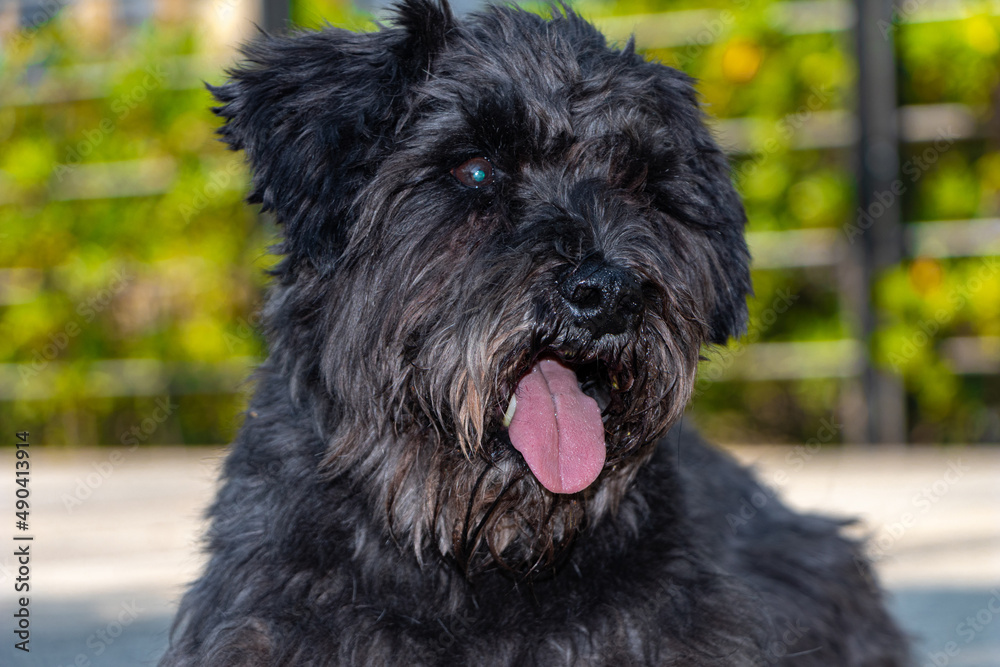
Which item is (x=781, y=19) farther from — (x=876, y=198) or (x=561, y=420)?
(x=561, y=420)

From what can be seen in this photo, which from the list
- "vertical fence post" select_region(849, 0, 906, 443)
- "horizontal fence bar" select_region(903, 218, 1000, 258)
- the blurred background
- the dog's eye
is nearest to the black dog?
the dog's eye

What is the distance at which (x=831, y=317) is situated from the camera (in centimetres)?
912

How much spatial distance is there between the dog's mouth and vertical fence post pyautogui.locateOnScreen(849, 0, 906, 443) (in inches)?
254

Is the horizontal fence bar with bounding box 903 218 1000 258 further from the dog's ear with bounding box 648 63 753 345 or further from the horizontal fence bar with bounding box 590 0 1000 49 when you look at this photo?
the dog's ear with bounding box 648 63 753 345

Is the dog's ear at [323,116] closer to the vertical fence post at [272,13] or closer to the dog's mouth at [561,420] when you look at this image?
the dog's mouth at [561,420]

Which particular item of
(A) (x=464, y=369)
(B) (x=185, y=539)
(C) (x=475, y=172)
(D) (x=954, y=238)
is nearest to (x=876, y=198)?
(D) (x=954, y=238)

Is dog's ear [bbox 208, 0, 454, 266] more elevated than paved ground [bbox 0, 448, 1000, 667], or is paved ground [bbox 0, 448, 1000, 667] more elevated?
dog's ear [bbox 208, 0, 454, 266]

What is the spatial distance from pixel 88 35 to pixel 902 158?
285 inches

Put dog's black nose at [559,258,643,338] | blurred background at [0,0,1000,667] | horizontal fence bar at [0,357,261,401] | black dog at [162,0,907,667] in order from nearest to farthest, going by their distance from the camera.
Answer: dog's black nose at [559,258,643,338] → black dog at [162,0,907,667] → blurred background at [0,0,1000,667] → horizontal fence bar at [0,357,261,401]

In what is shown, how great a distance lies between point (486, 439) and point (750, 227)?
6.63 meters

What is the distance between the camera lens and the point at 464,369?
2549 millimetres

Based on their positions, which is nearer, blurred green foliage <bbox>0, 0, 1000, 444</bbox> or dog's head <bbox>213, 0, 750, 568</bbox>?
→ dog's head <bbox>213, 0, 750, 568</bbox>

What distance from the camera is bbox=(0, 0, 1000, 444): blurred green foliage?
8.91 m

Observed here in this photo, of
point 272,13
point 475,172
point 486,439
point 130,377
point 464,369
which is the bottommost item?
point 130,377
